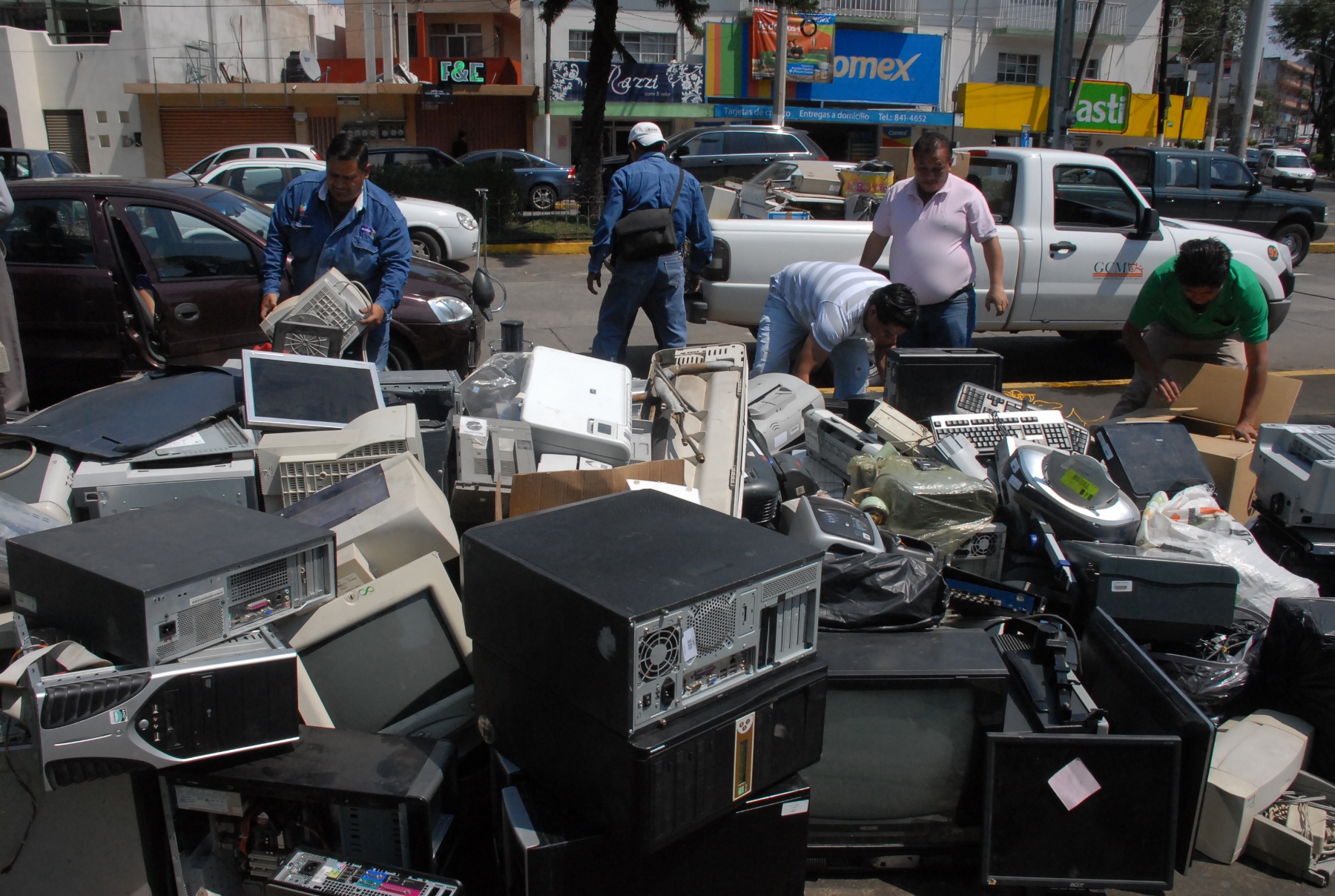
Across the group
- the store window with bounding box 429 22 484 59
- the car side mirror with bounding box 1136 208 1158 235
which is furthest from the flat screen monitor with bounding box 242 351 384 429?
the store window with bounding box 429 22 484 59

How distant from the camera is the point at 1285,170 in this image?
33750 millimetres

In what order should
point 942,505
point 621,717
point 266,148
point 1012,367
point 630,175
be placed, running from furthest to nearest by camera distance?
point 266,148 < point 1012,367 < point 630,175 < point 942,505 < point 621,717

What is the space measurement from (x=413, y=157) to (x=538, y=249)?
6262 millimetres

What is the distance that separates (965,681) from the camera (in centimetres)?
251

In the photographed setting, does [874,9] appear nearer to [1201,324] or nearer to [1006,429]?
[1201,324]

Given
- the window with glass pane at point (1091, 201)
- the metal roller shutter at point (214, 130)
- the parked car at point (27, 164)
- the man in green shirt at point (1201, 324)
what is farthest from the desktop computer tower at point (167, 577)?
the metal roller shutter at point (214, 130)

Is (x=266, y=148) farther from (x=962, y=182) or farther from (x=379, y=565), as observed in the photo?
(x=379, y=565)

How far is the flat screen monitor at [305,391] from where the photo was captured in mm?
3615

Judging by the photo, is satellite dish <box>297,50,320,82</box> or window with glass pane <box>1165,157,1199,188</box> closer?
window with glass pane <box>1165,157,1199,188</box>

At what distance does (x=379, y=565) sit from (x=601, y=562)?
1.21 m

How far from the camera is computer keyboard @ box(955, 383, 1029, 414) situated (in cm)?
443

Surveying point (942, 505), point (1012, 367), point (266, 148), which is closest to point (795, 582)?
point (942, 505)

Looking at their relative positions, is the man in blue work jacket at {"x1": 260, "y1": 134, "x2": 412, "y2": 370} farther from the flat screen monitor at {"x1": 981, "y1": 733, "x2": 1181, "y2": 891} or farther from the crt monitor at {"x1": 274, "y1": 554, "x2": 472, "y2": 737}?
the flat screen monitor at {"x1": 981, "y1": 733, "x2": 1181, "y2": 891}

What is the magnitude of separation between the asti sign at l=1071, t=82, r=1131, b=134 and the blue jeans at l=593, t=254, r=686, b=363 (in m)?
31.2
